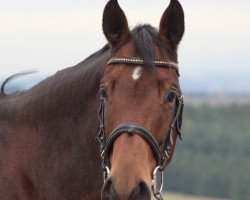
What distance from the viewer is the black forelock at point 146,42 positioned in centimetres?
704

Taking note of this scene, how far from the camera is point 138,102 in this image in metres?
6.79

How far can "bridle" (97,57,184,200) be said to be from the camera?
21.9 ft

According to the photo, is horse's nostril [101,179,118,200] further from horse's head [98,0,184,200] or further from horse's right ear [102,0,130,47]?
horse's right ear [102,0,130,47]

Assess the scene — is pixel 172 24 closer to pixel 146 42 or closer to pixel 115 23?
pixel 146 42

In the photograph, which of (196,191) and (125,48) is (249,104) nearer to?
(196,191)

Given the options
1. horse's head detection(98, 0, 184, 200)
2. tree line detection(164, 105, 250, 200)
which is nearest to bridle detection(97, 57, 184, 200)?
horse's head detection(98, 0, 184, 200)

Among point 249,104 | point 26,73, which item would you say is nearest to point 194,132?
point 249,104

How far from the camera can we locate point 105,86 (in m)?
6.99

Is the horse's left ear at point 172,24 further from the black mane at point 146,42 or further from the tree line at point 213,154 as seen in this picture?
the tree line at point 213,154

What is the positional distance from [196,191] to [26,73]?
90.5 meters

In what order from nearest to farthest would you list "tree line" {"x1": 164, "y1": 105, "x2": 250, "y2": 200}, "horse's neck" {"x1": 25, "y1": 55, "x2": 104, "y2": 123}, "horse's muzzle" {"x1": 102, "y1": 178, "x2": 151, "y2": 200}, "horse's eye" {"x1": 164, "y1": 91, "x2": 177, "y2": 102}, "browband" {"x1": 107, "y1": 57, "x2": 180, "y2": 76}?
1. "horse's muzzle" {"x1": 102, "y1": 178, "x2": 151, "y2": 200}
2. "horse's eye" {"x1": 164, "y1": 91, "x2": 177, "y2": 102}
3. "browband" {"x1": 107, "y1": 57, "x2": 180, "y2": 76}
4. "horse's neck" {"x1": 25, "y1": 55, "x2": 104, "y2": 123}
5. "tree line" {"x1": 164, "y1": 105, "x2": 250, "y2": 200}

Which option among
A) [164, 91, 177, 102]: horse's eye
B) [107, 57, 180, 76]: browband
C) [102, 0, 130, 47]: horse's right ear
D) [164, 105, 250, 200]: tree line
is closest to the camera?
[164, 91, 177, 102]: horse's eye

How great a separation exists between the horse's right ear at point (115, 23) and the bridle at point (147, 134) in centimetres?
25

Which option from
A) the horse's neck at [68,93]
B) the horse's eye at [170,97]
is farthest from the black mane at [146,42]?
the horse's neck at [68,93]
